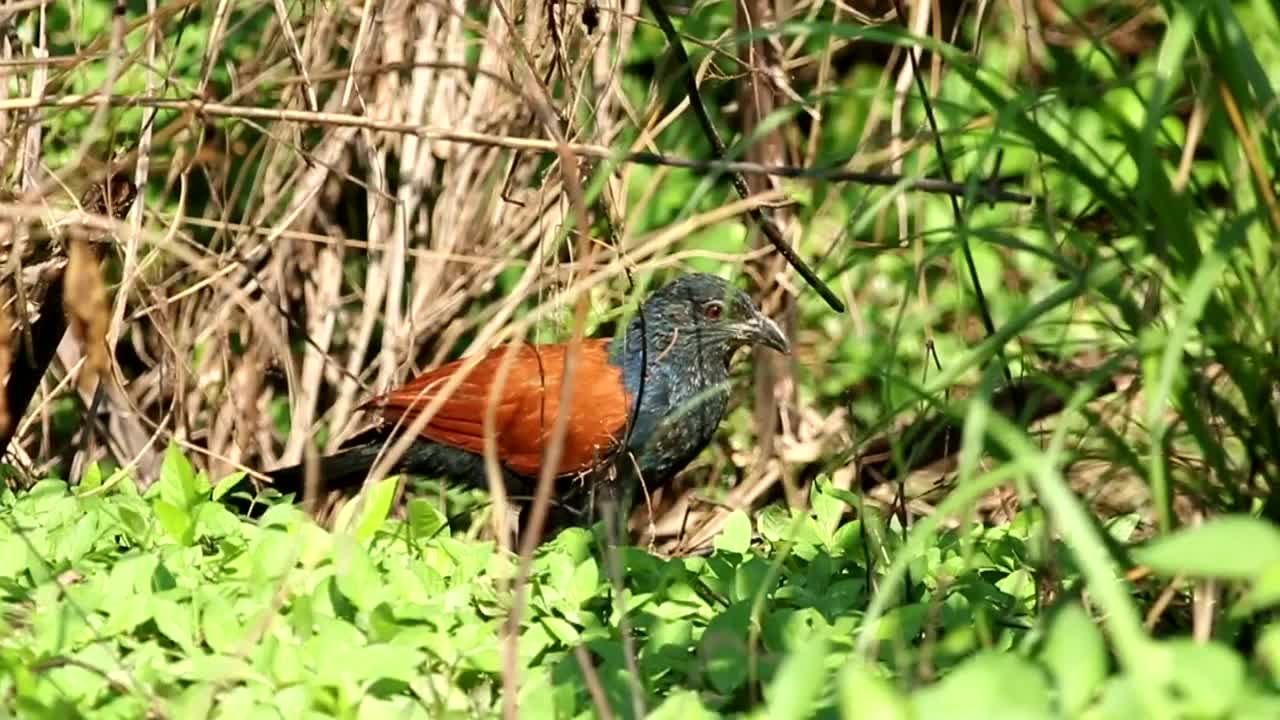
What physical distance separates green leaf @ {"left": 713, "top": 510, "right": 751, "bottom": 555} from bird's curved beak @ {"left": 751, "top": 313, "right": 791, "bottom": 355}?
179cm

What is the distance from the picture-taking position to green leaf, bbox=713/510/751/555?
354 centimetres

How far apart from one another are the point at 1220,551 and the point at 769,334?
3957mm

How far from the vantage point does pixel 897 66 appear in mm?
6734

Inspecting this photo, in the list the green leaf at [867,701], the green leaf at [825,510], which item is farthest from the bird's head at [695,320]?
the green leaf at [867,701]

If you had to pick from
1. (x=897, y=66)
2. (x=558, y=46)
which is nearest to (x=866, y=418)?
(x=897, y=66)

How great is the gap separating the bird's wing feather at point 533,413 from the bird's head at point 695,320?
1.23 ft

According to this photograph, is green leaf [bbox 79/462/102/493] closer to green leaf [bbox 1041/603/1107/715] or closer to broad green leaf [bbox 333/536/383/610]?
broad green leaf [bbox 333/536/383/610]

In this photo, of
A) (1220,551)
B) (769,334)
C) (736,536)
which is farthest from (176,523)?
(769,334)

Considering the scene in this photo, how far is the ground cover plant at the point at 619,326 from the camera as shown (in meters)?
2.23

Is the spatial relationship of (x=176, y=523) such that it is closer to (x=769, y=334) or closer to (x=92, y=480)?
(x=92, y=480)

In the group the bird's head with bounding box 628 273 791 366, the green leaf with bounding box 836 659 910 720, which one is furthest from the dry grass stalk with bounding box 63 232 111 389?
the bird's head with bounding box 628 273 791 366

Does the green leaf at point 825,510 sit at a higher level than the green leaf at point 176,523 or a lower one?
lower

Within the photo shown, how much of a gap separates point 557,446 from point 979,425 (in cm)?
46

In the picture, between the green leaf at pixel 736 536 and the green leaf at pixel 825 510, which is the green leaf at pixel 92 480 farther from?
the green leaf at pixel 825 510
